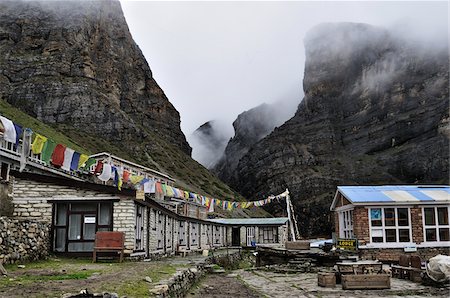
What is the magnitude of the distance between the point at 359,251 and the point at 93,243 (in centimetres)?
1327

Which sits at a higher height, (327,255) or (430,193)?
(430,193)

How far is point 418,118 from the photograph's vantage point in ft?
416

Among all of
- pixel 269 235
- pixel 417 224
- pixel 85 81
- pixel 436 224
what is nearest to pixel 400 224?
pixel 417 224

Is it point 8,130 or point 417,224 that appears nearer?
point 8,130

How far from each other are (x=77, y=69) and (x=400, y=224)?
102321 millimetres

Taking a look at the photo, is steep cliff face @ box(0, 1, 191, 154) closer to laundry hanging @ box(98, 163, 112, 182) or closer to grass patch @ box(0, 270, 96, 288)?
laundry hanging @ box(98, 163, 112, 182)

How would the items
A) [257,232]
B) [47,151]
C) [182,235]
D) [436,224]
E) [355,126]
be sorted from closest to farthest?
[47,151]
[436,224]
[182,235]
[257,232]
[355,126]

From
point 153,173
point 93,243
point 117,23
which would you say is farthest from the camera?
point 117,23

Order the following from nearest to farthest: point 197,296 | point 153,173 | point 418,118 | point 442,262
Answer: point 197,296, point 442,262, point 153,173, point 418,118

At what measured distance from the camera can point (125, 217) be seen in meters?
20.2

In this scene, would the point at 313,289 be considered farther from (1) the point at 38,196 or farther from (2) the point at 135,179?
(2) the point at 135,179

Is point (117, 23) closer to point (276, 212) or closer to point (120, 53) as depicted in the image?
point (120, 53)

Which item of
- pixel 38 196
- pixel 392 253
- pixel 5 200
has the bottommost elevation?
pixel 392 253

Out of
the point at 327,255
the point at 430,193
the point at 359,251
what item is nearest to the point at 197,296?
the point at 327,255
